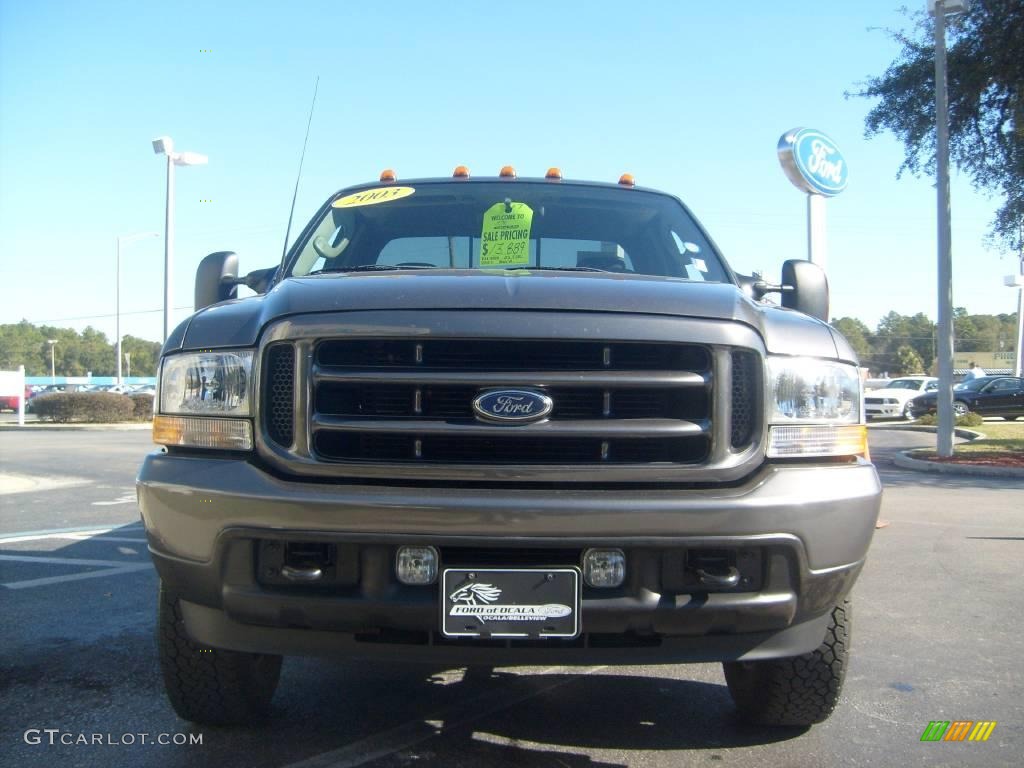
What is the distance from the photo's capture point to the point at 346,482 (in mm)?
2633

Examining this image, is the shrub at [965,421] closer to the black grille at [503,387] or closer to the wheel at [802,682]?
the wheel at [802,682]

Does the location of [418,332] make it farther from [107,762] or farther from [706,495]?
[107,762]

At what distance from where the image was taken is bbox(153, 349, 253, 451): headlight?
2.75 m

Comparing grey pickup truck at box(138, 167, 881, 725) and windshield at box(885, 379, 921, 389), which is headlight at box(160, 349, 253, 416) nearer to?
grey pickup truck at box(138, 167, 881, 725)

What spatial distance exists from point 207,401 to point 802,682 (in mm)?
2059

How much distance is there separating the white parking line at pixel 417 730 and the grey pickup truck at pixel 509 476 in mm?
523

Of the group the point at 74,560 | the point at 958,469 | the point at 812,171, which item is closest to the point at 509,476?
the point at 74,560

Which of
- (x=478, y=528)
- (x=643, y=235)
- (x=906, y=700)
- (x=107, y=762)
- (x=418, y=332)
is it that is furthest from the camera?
(x=643, y=235)

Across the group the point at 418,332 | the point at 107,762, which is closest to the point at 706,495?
the point at 418,332

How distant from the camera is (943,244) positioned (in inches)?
674

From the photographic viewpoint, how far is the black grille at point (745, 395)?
2.73m

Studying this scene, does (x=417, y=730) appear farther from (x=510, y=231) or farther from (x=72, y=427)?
(x=72, y=427)

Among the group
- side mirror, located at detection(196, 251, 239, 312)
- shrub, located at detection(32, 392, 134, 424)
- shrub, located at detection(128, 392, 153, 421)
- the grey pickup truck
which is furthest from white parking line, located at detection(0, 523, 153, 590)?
shrub, located at detection(128, 392, 153, 421)

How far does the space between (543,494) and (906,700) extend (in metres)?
2.02
